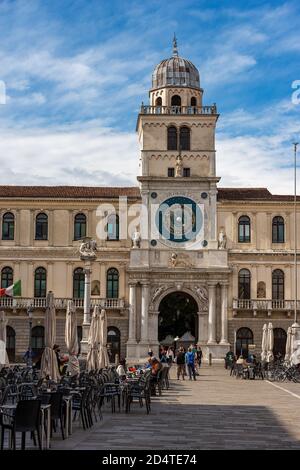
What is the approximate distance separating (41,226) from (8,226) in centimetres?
242

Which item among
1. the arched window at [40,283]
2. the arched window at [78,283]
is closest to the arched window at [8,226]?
the arched window at [40,283]

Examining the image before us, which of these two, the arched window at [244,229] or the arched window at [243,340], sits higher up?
the arched window at [244,229]

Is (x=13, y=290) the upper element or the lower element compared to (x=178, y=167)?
lower

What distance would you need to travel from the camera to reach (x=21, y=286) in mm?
58531

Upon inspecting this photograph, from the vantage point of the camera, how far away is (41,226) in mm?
59562

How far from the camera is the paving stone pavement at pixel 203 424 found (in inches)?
655

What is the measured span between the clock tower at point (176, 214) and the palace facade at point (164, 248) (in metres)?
0.07

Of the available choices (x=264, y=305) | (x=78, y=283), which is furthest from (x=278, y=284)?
(x=78, y=283)

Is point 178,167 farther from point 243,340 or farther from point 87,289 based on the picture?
point 87,289

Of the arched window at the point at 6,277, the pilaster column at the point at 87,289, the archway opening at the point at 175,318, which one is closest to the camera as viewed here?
the pilaster column at the point at 87,289

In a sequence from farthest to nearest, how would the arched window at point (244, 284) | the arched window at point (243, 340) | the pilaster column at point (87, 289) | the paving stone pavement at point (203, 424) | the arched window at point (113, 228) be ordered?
the arched window at point (113, 228) → the arched window at point (244, 284) → the arched window at point (243, 340) → the pilaster column at point (87, 289) → the paving stone pavement at point (203, 424)

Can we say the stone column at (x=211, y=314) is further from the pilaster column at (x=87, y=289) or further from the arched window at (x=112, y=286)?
the pilaster column at (x=87, y=289)

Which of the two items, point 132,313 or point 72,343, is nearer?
point 72,343
